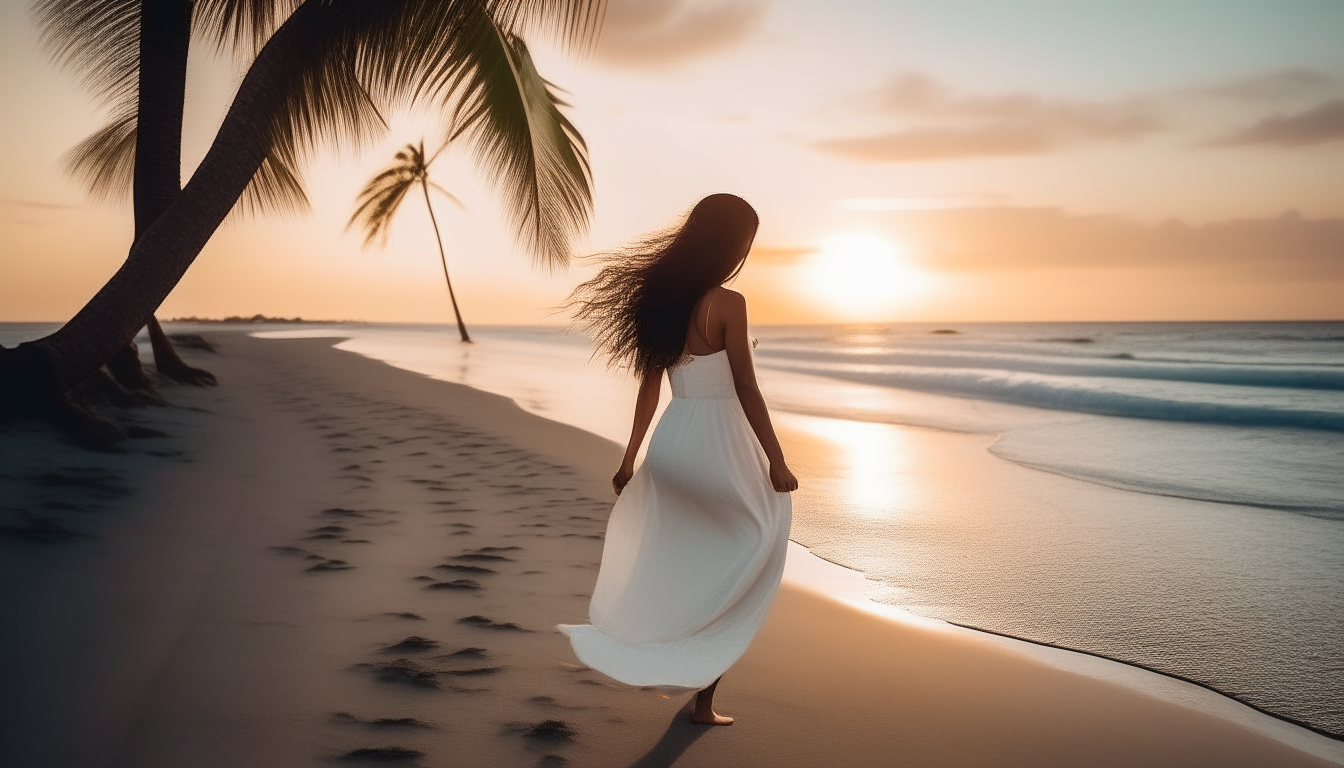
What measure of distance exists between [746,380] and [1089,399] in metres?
15.6

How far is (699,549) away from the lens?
299cm

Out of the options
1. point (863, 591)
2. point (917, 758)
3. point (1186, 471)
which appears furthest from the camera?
point (1186, 471)

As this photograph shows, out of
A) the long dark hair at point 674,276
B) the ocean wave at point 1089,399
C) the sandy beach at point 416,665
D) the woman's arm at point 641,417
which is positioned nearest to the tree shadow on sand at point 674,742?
the sandy beach at point 416,665

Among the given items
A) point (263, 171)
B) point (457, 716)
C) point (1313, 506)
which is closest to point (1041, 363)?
point (1313, 506)

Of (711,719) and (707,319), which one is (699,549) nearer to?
(711,719)

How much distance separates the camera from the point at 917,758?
275 centimetres

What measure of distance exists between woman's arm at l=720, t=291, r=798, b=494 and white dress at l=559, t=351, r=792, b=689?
0.15 feet

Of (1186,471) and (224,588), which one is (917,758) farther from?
(1186,471)

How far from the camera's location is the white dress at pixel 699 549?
290 cm

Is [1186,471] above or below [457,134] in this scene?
below

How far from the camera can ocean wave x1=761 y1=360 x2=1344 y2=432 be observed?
13.5 meters

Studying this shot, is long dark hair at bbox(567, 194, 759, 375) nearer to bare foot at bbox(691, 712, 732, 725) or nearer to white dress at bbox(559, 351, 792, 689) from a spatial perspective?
white dress at bbox(559, 351, 792, 689)

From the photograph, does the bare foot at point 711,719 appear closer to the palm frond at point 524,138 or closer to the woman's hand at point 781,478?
the woman's hand at point 781,478

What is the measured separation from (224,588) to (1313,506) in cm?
790
